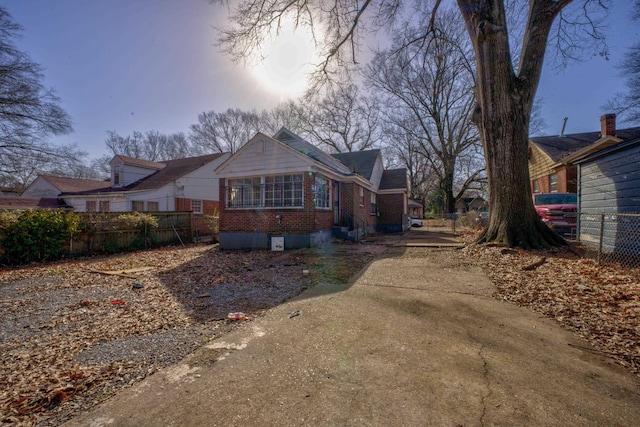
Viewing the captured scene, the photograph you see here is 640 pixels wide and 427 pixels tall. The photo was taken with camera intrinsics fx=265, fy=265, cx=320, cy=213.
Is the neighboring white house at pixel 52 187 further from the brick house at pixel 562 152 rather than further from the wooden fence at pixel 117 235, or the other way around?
the brick house at pixel 562 152

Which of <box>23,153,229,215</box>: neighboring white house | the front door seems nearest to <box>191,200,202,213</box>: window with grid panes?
<box>23,153,229,215</box>: neighboring white house

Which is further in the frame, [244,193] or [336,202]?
[336,202]

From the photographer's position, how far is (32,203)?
20.8 m

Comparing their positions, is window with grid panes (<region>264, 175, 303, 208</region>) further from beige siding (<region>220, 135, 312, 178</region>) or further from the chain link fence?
the chain link fence

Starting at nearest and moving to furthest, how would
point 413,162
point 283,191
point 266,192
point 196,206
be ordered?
point 283,191 < point 266,192 < point 196,206 < point 413,162

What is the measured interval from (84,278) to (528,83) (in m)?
13.5

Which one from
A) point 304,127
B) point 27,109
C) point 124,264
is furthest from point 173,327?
point 304,127

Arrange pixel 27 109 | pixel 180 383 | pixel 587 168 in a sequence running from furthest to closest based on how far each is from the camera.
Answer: pixel 27 109 → pixel 587 168 → pixel 180 383

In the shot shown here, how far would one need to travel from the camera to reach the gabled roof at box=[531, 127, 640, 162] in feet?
56.9

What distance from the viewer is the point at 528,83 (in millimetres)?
8109

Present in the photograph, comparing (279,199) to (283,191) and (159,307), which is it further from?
(159,307)

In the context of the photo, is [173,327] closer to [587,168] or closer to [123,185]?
[587,168]

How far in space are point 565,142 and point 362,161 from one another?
14931 mm

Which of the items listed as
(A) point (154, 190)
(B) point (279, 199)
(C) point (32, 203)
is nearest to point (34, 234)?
(B) point (279, 199)
